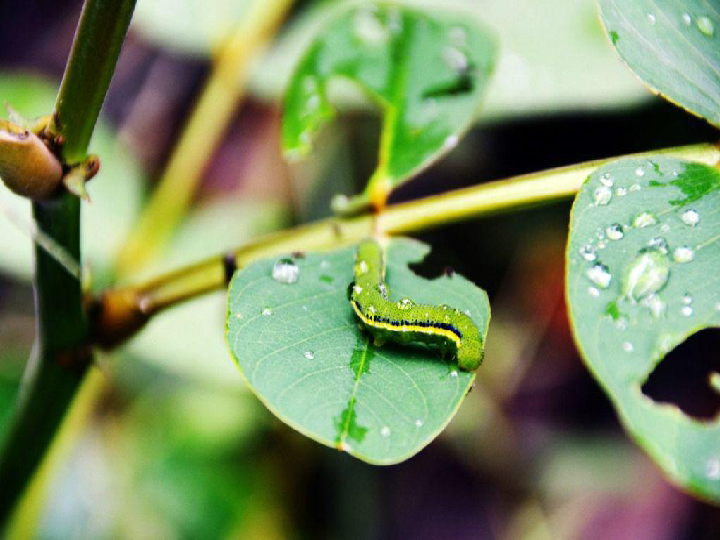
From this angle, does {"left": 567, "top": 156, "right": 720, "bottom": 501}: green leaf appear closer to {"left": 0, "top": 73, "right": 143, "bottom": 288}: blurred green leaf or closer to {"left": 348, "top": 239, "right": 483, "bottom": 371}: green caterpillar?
{"left": 348, "top": 239, "right": 483, "bottom": 371}: green caterpillar

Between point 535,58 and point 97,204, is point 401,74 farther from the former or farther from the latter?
point 97,204

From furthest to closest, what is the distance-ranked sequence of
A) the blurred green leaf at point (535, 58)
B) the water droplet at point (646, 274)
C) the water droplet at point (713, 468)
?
1. the blurred green leaf at point (535, 58)
2. the water droplet at point (646, 274)
3. the water droplet at point (713, 468)

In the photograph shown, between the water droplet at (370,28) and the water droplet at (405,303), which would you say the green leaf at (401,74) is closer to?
the water droplet at (370,28)

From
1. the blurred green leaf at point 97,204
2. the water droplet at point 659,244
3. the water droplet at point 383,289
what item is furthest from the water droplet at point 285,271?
the blurred green leaf at point 97,204

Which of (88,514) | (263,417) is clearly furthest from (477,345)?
(88,514)

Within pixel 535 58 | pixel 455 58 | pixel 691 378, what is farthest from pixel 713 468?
pixel 691 378

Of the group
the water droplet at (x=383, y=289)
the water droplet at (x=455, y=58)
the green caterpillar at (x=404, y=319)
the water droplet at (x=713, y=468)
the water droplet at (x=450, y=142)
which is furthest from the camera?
the water droplet at (x=455, y=58)
